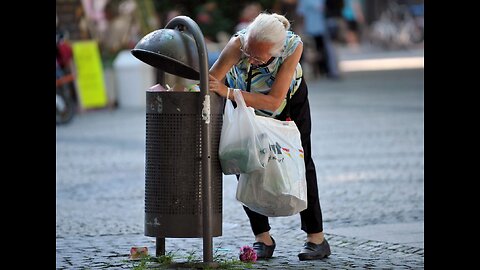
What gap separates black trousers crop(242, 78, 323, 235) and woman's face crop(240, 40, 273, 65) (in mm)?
542

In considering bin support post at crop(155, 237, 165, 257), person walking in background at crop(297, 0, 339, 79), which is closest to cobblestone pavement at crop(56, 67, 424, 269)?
bin support post at crop(155, 237, 165, 257)

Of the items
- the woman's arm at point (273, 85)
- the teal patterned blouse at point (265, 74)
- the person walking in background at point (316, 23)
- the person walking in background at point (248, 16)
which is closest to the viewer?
the woman's arm at point (273, 85)

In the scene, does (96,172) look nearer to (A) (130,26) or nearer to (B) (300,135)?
(B) (300,135)

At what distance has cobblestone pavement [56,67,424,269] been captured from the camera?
7.27 meters

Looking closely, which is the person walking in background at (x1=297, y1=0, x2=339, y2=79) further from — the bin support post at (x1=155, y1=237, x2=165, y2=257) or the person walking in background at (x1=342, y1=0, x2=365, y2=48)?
the bin support post at (x1=155, y1=237, x2=165, y2=257)

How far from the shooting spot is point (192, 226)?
6.41 m

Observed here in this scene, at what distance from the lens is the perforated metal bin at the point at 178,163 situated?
6.37 m

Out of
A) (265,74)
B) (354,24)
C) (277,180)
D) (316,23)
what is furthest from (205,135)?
(354,24)

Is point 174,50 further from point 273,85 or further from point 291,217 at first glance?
point 291,217

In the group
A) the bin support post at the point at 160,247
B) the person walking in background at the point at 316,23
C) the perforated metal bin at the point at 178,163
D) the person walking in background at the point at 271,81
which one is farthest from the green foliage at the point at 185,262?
the person walking in background at the point at 316,23

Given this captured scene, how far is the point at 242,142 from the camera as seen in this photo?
6.36 metres

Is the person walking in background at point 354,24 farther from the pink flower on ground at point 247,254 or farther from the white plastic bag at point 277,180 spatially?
the white plastic bag at point 277,180

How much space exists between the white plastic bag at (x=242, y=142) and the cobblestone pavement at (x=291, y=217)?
0.67 metres
